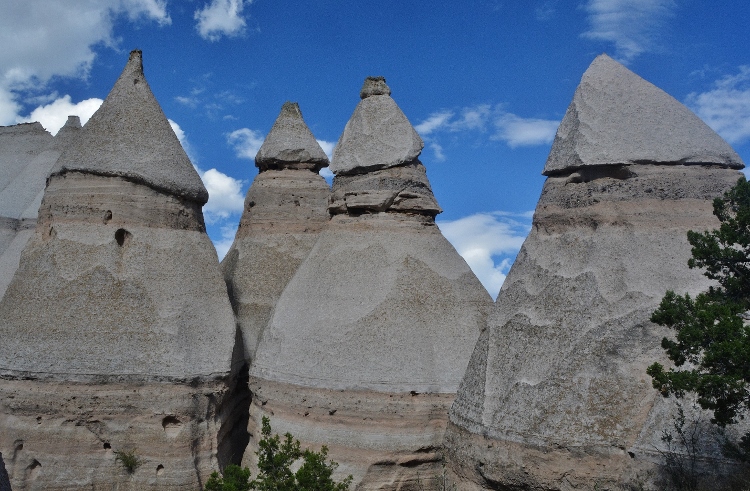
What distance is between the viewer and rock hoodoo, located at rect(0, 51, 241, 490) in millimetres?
11086

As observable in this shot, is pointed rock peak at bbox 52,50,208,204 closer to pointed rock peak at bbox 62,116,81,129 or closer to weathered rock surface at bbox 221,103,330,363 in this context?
weathered rock surface at bbox 221,103,330,363

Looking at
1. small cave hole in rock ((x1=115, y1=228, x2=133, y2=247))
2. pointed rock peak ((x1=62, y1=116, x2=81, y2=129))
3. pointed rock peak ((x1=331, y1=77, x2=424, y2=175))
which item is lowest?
small cave hole in rock ((x1=115, y1=228, x2=133, y2=247))

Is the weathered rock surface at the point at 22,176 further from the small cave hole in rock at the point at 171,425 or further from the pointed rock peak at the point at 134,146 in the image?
the small cave hole in rock at the point at 171,425

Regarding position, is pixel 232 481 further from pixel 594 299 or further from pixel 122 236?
pixel 122 236

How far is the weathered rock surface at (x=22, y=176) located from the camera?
1791 centimetres

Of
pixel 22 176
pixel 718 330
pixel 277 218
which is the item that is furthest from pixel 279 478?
pixel 22 176

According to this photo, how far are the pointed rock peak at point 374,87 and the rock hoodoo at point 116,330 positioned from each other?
3888mm

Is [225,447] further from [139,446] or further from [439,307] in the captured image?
[439,307]

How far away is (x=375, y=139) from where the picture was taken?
13.4m

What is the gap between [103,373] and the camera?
36.4 feet

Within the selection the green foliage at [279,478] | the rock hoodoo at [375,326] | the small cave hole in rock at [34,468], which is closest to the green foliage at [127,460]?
the small cave hole in rock at [34,468]

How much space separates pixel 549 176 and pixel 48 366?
8.16 metres

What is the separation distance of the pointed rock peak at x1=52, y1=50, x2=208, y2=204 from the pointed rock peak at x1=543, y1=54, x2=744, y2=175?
6.64 metres

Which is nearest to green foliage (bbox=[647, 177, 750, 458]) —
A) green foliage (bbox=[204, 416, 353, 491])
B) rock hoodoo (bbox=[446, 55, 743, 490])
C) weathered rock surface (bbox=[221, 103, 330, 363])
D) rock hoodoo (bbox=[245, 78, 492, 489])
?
rock hoodoo (bbox=[446, 55, 743, 490])
